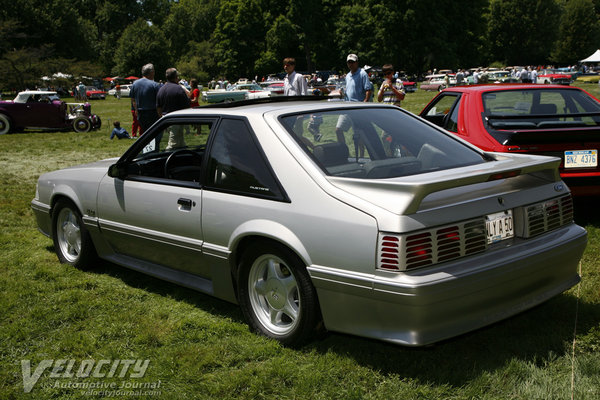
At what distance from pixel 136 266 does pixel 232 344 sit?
1.31m

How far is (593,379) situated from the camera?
10.1 feet

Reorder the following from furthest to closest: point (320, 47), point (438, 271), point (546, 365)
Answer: point (320, 47) < point (546, 365) < point (438, 271)

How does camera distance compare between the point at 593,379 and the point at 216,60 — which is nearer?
the point at 593,379

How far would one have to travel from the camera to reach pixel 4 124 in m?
20.4

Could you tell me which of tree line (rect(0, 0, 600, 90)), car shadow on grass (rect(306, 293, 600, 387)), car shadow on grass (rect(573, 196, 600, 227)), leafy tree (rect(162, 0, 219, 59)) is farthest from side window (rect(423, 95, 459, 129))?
leafy tree (rect(162, 0, 219, 59))

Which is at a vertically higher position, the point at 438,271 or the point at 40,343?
the point at 438,271

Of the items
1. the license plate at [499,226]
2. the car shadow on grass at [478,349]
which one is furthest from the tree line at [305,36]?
the license plate at [499,226]

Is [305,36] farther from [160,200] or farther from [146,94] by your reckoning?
[160,200]

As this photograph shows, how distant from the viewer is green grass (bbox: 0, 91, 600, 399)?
10.3 feet

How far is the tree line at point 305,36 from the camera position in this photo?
6550cm

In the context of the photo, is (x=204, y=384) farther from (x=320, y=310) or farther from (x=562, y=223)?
(x=562, y=223)

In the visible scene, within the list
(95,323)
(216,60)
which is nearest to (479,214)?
(95,323)

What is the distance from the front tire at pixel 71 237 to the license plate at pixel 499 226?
3.44 m

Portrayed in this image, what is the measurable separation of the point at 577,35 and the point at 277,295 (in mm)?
103601
